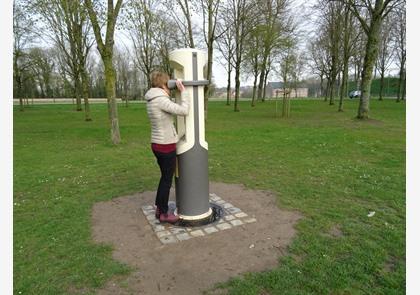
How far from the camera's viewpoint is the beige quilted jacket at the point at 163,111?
146 inches

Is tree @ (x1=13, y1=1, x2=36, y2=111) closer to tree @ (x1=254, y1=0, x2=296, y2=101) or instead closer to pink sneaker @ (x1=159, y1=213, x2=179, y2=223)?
tree @ (x1=254, y1=0, x2=296, y2=101)

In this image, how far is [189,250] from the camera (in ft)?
11.2

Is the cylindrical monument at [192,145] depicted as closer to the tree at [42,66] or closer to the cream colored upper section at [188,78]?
the cream colored upper section at [188,78]

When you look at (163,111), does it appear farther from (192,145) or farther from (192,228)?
(192,228)

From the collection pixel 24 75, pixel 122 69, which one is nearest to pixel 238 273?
pixel 24 75

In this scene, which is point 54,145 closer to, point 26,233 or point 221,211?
point 26,233

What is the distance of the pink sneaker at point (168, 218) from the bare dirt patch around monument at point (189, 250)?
0.22 m

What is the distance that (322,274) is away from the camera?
2863 millimetres

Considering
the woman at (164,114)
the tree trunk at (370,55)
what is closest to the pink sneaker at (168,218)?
the woman at (164,114)

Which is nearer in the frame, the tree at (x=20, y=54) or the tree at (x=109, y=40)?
the tree at (x=109, y=40)

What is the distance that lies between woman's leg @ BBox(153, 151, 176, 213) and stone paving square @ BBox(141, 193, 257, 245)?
0.89 ft

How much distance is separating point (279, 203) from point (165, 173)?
1.94m

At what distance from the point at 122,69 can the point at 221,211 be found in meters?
47.8

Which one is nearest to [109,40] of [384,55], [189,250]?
[189,250]
